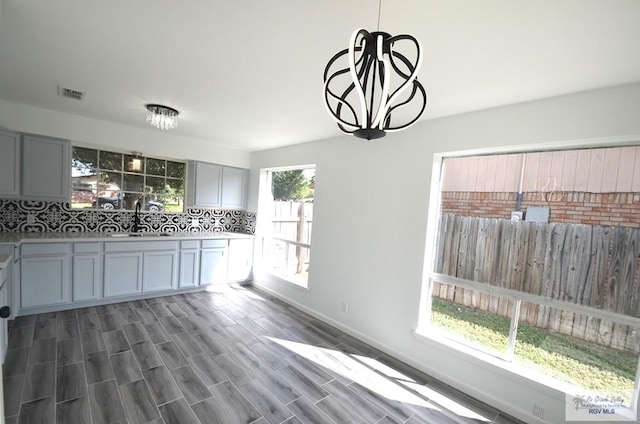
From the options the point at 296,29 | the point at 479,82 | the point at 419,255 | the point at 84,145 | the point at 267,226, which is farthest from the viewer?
the point at 267,226

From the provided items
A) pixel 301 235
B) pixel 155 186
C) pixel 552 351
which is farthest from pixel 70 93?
pixel 552 351

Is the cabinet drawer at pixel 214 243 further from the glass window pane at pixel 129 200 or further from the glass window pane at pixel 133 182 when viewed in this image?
the glass window pane at pixel 133 182

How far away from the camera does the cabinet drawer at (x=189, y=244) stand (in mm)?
4180

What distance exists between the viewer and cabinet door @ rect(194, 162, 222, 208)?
4.58 metres

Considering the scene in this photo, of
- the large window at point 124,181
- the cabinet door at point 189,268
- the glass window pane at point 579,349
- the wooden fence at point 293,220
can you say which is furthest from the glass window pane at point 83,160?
the glass window pane at point 579,349

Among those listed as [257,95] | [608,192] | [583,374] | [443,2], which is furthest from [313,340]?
[443,2]

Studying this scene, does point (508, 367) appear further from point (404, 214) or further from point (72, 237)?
point (72, 237)

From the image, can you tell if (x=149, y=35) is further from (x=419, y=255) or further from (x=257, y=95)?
(x=419, y=255)

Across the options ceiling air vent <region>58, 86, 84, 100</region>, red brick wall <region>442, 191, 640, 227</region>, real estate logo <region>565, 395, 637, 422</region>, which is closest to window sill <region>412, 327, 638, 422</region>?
real estate logo <region>565, 395, 637, 422</region>

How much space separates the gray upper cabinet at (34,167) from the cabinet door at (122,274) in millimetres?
958

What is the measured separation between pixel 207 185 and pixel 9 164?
224cm

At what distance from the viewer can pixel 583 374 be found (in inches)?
79.4

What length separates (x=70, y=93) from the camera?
270 cm

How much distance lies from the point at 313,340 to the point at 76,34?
3.23 m
